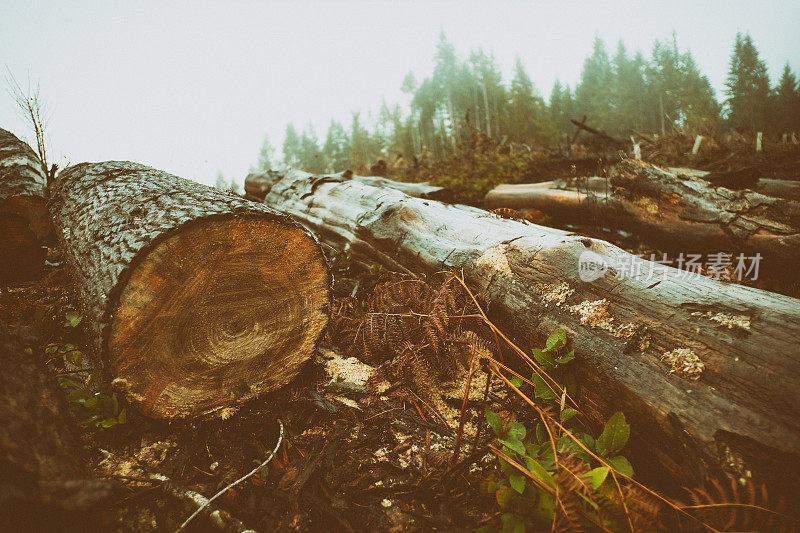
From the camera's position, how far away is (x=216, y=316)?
1.72 metres

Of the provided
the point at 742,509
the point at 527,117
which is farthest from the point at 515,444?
the point at 527,117

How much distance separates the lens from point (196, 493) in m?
1.46

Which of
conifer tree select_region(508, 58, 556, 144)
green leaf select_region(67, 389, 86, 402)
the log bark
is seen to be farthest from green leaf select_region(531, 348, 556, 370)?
conifer tree select_region(508, 58, 556, 144)

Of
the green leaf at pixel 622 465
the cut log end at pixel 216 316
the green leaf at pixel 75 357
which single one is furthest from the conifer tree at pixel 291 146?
the green leaf at pixel 622 465

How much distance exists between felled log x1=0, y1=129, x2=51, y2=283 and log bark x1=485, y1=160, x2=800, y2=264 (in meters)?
6.19

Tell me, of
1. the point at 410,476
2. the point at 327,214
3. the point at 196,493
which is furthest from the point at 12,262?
the point at 410,476

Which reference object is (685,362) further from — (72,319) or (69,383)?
(72,319)

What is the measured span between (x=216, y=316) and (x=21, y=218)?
11.9 feet

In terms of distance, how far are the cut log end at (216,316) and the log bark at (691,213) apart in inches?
135

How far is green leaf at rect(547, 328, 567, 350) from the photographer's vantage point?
1.68 metres

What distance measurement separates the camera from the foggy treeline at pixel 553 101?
31.8m

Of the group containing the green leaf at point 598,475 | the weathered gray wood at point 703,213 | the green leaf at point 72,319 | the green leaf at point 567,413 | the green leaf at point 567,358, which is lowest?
the green leaf at point 567,413

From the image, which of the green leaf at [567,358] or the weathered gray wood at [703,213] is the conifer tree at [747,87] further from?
the green leaf at [567,358]

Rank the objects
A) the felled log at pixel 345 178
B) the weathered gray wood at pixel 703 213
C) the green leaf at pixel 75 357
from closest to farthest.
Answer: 1. the green leaf at pixel 75 357
2. the weathered gray wood at pixel 703 213
3. the felled log at pixel 345 178
